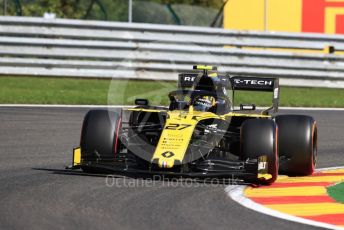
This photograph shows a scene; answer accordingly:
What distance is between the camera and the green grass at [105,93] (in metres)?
17.4

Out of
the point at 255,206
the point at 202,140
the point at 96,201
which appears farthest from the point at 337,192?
the point at 96,201

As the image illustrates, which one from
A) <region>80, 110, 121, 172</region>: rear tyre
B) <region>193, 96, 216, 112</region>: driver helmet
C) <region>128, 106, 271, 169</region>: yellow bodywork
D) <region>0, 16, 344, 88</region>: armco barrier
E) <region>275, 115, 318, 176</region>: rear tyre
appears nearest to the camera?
<region>128, 106, 271, 169</region>: yellow bodywork

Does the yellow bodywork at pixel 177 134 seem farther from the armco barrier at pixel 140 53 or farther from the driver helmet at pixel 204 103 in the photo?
the armco barrier at pixel 140 53

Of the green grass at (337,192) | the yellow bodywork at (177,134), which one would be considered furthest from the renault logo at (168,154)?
the green grass at (337,192)

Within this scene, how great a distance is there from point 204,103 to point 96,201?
A: 263 centimetres

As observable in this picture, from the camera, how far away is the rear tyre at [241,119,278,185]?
30.9 feet

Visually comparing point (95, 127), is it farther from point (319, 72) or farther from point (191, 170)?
point (319, 72)

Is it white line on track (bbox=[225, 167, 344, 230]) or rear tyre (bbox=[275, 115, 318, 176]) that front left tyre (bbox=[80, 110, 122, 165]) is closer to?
white line on track (bbox=[225, 167, 344, 230])

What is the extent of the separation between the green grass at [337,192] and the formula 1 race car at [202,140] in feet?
1.86

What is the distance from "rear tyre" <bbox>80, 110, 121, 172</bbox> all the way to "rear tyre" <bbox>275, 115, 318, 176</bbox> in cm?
176

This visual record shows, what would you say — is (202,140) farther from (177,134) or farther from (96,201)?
(96,201)

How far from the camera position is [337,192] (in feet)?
30.0

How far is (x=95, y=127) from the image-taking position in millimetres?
9898

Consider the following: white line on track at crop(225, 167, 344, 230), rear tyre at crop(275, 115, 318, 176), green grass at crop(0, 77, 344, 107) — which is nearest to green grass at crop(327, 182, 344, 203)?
rear tyre at crop(275, 115, 318, 176)
